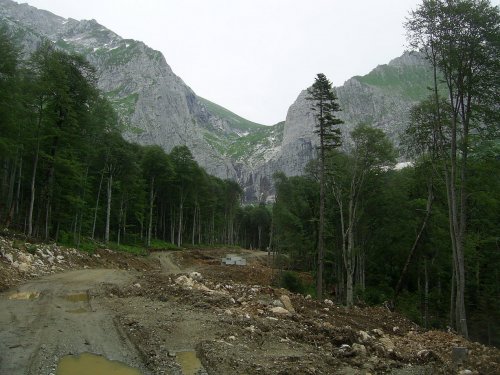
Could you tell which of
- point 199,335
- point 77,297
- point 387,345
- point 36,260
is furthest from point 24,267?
point 387,345

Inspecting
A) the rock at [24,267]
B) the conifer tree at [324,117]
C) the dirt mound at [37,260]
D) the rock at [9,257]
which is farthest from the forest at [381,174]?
the rock at [24,267]

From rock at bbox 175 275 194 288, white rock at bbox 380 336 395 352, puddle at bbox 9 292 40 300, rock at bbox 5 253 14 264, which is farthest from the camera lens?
rock at bbox 5 253 14 264

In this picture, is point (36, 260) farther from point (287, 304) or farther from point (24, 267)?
point (287, 304)

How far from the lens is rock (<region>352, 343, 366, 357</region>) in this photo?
8.51 m

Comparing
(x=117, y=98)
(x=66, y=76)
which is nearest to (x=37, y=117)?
(x=66, y=76)

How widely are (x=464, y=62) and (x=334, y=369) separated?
A: 12.8m

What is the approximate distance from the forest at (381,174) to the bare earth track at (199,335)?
5951 millimetres

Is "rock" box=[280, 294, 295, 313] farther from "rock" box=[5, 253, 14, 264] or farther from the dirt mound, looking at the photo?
"rock" box=[5, 253, 14, 264]

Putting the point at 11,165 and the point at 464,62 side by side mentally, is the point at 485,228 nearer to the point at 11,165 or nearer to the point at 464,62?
the point at 464,62

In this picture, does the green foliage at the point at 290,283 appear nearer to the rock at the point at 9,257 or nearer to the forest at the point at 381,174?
the forest at the point at 381,174

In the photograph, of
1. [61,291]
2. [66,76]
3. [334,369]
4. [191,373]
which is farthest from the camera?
[66,76]

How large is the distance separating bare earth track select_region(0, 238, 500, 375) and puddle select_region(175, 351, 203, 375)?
0.07 ft

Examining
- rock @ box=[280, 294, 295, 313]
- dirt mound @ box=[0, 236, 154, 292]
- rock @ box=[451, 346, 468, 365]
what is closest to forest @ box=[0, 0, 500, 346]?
dirt mound @ box=[0, 236, 154, 292]

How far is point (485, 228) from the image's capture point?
28.1 metres
